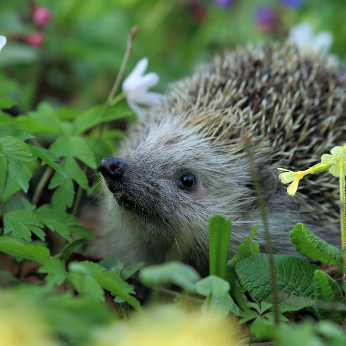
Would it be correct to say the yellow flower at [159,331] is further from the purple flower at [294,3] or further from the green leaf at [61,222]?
the purple flower at [294,3]

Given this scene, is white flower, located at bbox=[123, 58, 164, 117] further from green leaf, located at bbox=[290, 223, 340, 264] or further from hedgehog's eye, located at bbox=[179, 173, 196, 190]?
green leaf, located at bbox=[290, 223, 340, 264]

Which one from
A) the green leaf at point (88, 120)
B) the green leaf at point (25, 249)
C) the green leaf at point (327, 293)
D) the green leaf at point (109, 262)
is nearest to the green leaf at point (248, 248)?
the green leaf at point (327, 293)

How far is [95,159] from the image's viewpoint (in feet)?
6.19

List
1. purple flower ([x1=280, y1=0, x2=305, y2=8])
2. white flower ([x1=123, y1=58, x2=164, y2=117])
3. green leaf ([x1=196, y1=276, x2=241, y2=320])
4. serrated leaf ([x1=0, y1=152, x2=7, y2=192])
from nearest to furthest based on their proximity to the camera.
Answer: green leaf ([x1=196, y1=276, x2=241, y2=320]), serrated leaf ([x1=0, y1=152, x2=7, y2=192]), white flower ([x1=123, y1=58, x2=164, y2=117]), purple flower ([x1=280, y1=0, x2=305, y2=8])

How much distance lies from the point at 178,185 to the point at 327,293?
75 centimetres

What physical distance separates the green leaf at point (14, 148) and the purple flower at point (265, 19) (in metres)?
3.33

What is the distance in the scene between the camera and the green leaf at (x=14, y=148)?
Answer: 1366 millimetres

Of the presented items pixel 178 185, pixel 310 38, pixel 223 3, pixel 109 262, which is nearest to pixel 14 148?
pixel 109 262

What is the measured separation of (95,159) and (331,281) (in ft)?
3.54

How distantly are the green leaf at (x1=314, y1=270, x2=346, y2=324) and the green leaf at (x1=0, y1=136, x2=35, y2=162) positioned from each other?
1.00 metres

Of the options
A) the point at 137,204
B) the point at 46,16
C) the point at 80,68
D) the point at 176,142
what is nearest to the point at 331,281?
the point at 137,204

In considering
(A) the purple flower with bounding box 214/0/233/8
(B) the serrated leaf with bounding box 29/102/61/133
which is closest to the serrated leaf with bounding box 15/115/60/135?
(B) the serrated leaf with bounding box 29/102/61/133

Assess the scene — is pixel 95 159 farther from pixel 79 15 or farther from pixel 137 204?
pixel 79 15

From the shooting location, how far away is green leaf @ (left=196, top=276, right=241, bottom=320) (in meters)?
1.18
